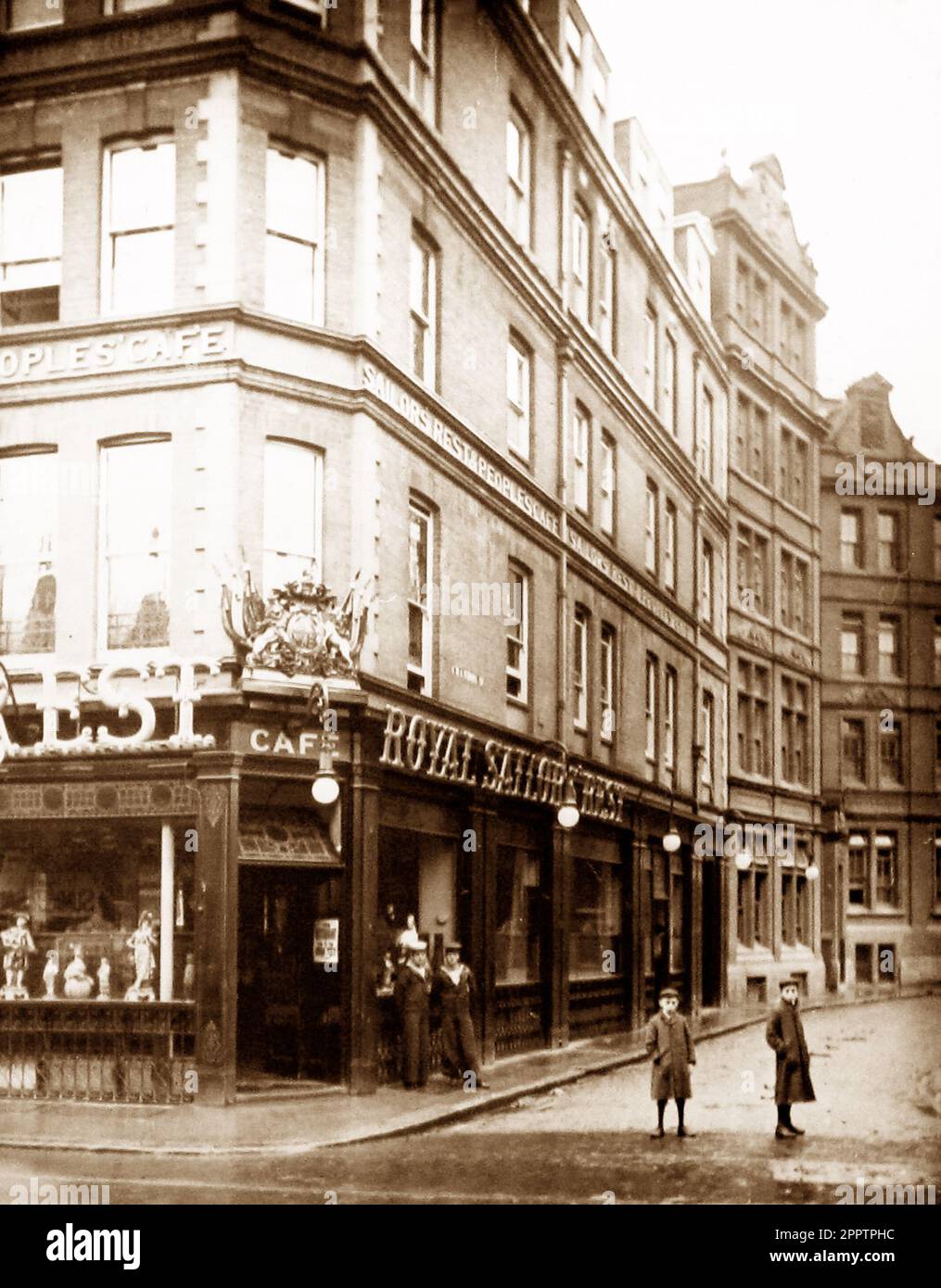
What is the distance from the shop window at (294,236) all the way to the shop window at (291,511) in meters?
1.55

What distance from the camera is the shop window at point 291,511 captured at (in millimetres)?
19750

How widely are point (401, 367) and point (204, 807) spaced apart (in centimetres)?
604

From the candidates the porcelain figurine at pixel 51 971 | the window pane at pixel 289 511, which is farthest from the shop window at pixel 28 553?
the porcelain figurine at pixel 51 971

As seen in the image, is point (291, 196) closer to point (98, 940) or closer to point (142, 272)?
point (142, 272)

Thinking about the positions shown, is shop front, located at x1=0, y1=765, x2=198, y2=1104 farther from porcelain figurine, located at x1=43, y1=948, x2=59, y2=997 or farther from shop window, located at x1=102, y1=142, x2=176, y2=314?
shop window, located at x1=102, y1=142, x2=176, y2=314

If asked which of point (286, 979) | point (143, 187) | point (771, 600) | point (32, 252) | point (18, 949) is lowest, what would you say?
point (286, 979)

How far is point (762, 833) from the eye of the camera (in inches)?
1681

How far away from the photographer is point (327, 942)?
20.0 m

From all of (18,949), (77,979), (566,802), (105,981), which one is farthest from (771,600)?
(18,949)

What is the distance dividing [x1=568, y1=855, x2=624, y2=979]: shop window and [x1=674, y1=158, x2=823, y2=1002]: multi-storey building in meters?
7.89

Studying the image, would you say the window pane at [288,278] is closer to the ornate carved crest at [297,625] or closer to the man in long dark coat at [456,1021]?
the ornate carved crest at [297,625]

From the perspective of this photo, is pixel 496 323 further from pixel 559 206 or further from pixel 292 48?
pixel 292 48

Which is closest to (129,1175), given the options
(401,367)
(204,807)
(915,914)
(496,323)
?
(204,807)

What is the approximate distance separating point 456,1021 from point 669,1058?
4074 mm
